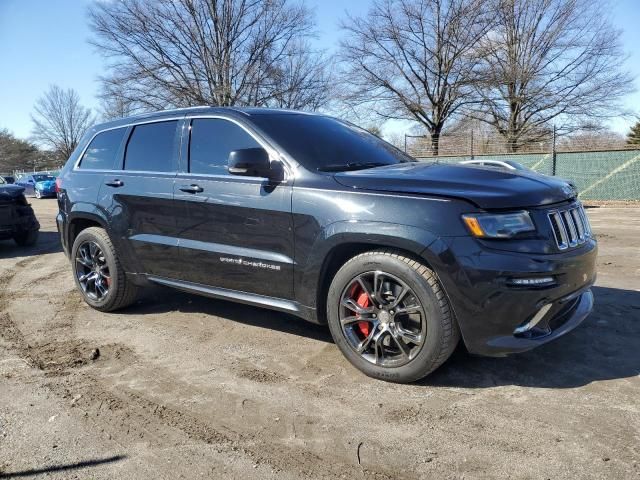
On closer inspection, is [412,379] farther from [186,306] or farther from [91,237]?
[91,237]

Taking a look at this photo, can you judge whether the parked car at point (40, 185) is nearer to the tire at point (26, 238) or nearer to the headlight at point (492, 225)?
the tire at point (26, 238)

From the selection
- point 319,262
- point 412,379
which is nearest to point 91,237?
point 319,262

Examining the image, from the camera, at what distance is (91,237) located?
16.8 feet

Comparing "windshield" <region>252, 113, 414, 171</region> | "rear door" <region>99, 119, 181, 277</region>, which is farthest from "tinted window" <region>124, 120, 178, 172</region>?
"windshield" <region>252, 113, 414, 171</region>

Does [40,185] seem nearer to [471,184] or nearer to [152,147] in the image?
[152,147]

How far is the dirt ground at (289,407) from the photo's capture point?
250 centimetres

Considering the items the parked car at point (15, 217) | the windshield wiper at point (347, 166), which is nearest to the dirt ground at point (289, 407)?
the windshield wiper at point (347, 166)

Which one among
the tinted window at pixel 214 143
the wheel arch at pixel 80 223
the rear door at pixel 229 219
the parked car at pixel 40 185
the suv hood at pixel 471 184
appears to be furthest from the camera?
the parked car at pixel 40 185

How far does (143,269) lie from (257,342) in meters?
1.33

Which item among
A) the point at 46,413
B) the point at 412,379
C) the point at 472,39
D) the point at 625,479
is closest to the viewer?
the point at 625,479

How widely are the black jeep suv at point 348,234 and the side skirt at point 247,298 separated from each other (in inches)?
→ 0.5

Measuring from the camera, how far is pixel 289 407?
10.1 ft

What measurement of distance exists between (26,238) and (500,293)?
30.4ft

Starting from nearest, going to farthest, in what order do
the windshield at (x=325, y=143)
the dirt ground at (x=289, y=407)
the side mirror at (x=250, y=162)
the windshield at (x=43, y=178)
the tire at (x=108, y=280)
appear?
the dirt ground at (x=289, y=407)
the side mirror at (x=250, y=162)
the windshield at (x=325, y=143)
the tire at (x=108, y=280)
the windshield at (x=43, y=178)
